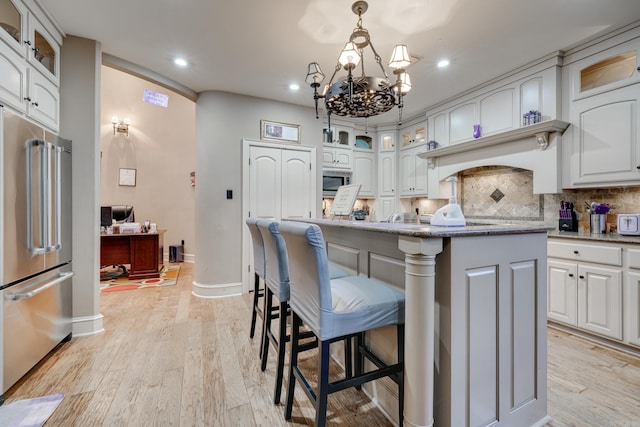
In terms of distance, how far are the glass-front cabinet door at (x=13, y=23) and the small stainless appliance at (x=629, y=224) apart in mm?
4919

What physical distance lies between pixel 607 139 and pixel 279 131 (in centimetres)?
366

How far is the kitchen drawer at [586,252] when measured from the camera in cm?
232

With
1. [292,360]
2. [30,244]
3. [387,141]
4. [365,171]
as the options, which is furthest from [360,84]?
[387,141]

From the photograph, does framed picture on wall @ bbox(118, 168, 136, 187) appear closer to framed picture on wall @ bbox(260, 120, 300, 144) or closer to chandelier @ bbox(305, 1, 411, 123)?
framed picture on wall @ bbox(260, 120, 300, 144)

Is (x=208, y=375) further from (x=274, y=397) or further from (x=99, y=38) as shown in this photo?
(x=99, y=38)

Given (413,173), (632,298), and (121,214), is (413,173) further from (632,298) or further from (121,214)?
(121,214)

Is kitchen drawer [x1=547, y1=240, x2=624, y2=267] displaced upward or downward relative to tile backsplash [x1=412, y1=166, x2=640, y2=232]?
downward

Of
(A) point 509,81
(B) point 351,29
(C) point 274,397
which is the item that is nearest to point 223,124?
(B) point 351,29

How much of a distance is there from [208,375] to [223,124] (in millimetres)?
3048

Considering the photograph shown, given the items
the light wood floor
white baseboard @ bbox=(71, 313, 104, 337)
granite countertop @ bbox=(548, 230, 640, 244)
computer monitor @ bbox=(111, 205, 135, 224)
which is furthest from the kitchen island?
computer monitor @ bbox=(111, 205, 135, 224)

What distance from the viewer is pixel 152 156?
20.1ft

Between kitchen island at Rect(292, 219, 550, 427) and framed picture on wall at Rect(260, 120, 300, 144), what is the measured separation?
10.1ft

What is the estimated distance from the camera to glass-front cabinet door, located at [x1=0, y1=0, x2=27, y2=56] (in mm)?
1863

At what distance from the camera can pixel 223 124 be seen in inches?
152
